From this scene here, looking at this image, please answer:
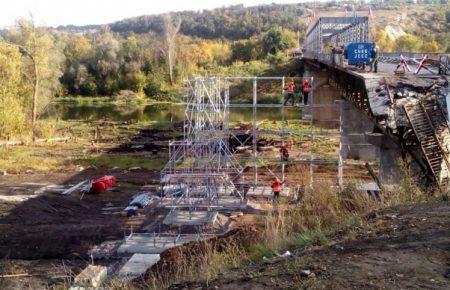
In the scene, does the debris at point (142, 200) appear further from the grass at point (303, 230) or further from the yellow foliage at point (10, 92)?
the yellow foliage at point (10, 92)

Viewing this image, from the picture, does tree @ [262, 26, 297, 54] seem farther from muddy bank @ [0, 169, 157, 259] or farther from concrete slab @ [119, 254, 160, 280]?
concrete slab @ [119, 254, 160, 280]

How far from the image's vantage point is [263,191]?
80.8ft

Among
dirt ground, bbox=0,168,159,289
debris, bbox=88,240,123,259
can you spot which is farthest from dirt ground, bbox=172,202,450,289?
debris, bbox=88,240,123,259

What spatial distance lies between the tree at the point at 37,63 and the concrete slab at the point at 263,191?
80.1 feet

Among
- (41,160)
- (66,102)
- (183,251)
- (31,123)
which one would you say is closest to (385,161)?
(183,251)

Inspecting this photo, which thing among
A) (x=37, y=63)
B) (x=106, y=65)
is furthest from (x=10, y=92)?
(x=106, y=65)

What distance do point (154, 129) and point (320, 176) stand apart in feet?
84.3

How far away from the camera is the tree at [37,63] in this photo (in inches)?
1780

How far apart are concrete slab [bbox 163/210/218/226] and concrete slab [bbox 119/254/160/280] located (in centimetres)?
380

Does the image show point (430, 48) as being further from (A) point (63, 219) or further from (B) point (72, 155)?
(A) point (63, 219)

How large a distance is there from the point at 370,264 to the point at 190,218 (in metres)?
13.7

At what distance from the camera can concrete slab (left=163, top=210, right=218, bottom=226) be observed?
2005 centimetres

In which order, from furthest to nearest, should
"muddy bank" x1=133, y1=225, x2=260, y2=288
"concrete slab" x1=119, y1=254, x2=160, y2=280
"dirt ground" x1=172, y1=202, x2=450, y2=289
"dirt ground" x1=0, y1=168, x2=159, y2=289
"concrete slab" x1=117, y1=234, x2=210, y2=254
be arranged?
"concrete slab" x1=117, y1=234, x2=210, y2=254, "dirt ground" x1=0, y1=168, x2=159, y2=289, "concrete slab" x1=119, y1=254, x2=160, y2=280, "muddy bank" x1=133, y1=225, x2=260, y2=288, "dirt ground" x1=172, y1=202, x2=450, y2=289

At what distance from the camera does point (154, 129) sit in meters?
51.3
